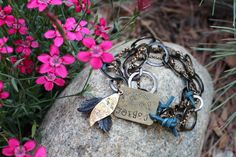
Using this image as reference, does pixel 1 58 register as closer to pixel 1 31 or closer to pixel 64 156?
pixel 1 31

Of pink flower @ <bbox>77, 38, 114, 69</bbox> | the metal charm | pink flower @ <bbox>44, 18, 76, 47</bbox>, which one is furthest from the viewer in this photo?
the metal charm

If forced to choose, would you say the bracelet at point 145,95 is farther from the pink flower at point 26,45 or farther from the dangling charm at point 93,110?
the pink flower at point 26,45

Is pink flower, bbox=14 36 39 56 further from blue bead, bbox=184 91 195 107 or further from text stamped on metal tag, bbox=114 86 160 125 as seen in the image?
blue bead, bbox=184 91 195 107

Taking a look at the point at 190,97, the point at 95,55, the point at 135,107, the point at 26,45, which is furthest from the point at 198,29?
the point at 95,55

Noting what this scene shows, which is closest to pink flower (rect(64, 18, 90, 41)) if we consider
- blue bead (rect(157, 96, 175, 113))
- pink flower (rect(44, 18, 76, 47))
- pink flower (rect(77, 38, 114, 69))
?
pink flower (rect(44, 18, 76, 47))

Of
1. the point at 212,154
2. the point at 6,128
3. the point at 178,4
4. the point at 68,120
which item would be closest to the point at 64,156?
the point at 68,120

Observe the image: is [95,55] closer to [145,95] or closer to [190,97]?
[145,95]
